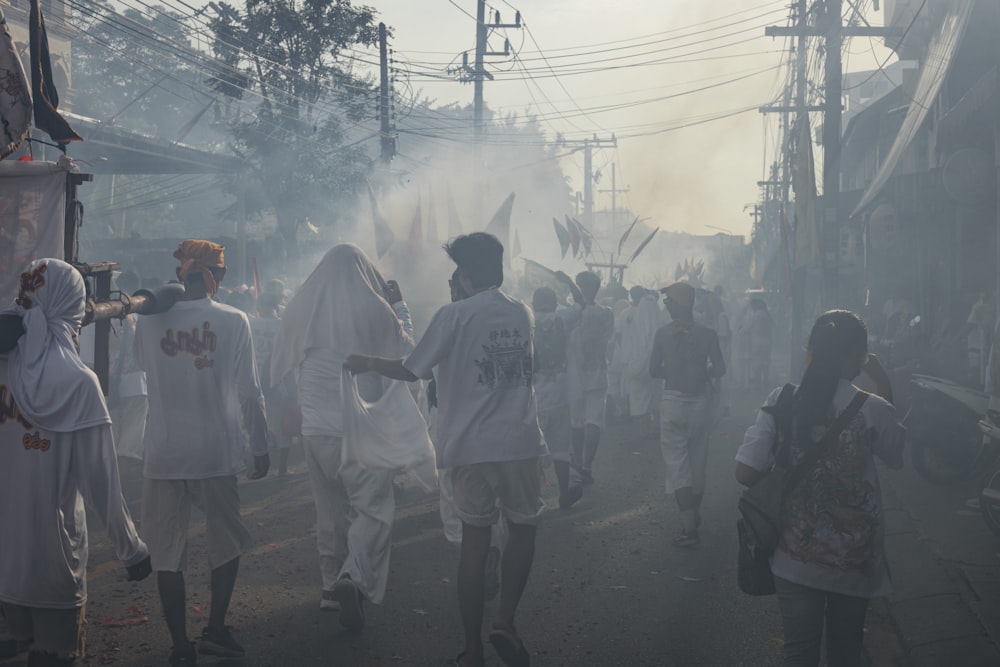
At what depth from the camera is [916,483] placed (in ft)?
32.6

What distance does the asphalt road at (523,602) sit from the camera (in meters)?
5.27

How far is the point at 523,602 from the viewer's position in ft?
20.3

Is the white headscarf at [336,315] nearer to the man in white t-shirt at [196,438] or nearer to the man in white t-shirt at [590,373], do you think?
the man in white t-shirt at [196,438]

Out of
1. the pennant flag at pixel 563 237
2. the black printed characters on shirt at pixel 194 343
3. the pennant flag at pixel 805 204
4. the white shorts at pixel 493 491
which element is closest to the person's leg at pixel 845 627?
the white shorts at pixel 493 491

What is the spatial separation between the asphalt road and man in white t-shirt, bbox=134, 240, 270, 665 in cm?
43

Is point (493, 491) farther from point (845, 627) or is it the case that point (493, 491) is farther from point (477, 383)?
point (845, 627)

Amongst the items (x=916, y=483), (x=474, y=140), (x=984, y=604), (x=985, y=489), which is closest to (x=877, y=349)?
(x=916, y=483)

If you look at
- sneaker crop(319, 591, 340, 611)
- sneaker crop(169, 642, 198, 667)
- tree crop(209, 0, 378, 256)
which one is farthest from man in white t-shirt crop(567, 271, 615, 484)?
tree crop(209, 0, 378, 256)

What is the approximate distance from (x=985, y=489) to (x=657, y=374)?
2473mm

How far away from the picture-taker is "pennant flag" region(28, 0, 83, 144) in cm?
477

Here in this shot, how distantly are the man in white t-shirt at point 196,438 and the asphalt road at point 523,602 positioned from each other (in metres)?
0.43

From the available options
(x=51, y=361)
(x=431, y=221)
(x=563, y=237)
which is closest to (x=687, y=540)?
(x=51, y=361)

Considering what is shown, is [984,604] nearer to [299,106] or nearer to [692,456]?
[692,456]

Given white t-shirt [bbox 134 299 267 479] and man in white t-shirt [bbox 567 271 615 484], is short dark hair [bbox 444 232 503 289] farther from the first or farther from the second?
man in white t-shirt [bbox 567 271 615 484]
